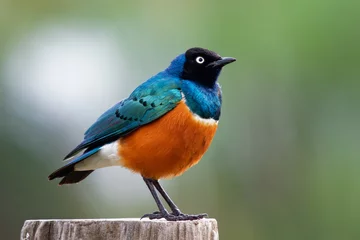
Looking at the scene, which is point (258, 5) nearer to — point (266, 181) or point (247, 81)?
point (247, 81)

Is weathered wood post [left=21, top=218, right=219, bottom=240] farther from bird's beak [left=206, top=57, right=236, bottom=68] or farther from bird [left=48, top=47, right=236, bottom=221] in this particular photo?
bird's beak [left=206, top=57, right=236, bottom=68]

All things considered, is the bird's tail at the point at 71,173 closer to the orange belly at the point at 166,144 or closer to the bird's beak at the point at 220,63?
the orange belly at the point at 166,144

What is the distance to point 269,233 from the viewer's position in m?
11.2

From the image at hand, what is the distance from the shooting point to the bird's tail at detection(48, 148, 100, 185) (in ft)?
18.4

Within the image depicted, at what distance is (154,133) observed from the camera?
18.0 ft

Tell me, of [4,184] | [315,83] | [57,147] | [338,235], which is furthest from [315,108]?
[4,184]

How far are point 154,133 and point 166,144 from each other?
120 mm

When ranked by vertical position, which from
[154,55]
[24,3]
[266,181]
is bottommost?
[266,181]

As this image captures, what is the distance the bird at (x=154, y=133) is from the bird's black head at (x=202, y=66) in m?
0.04

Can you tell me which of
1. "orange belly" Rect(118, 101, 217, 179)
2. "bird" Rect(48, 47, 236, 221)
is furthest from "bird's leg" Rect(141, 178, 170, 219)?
"orange belly" Rect(118, 101, 217, 179)

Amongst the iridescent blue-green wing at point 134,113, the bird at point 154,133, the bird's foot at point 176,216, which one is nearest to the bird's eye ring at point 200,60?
the bird at point 154,133

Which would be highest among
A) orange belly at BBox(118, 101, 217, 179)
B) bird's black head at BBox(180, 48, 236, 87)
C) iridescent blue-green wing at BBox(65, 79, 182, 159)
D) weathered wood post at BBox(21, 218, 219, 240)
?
bird's black head at BBox(180, 48, 236, 87)

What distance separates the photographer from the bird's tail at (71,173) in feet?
18.4

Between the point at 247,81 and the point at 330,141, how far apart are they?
147cm
